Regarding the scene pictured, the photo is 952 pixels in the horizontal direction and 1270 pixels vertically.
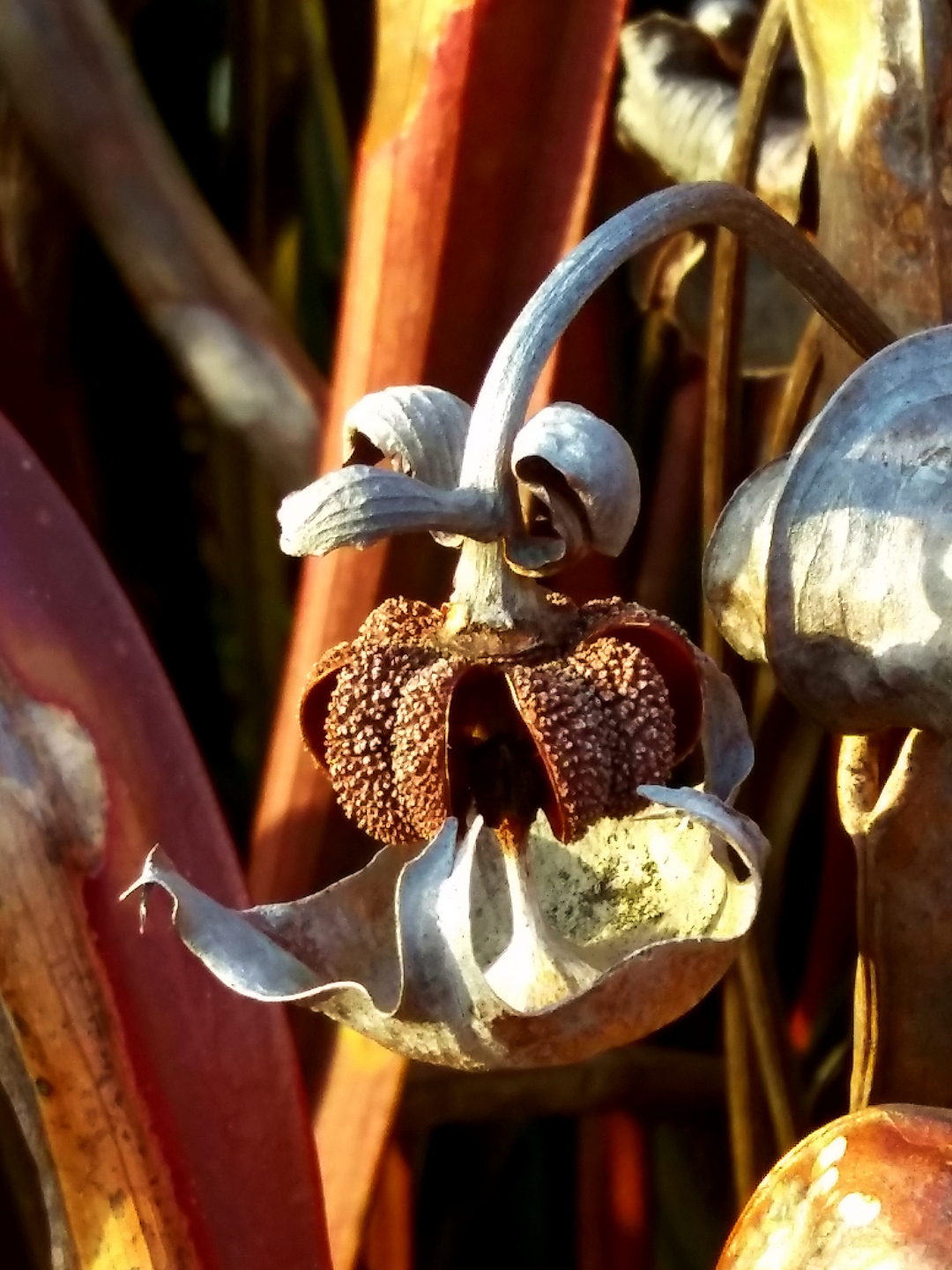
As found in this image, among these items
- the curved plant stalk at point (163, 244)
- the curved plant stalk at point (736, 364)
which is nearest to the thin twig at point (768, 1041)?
the curved plant stalk at point (736, 364)

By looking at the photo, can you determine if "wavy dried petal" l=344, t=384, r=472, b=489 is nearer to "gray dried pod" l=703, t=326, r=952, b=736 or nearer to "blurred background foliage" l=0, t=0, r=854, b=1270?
"gray dried pod" l=703, t=326, r=952, b=736

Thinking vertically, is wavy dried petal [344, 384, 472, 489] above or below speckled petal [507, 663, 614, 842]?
above

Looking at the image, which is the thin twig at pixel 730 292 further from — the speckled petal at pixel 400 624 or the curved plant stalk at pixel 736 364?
the speckled petal at pixel 400 624

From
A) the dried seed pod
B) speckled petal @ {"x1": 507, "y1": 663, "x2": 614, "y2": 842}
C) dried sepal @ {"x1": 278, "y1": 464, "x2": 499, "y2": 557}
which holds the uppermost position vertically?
dried sepal @ {"x1": 278, "y1": 464, "x2": 499, "y2": 557}

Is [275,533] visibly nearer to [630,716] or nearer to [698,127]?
[698,127]

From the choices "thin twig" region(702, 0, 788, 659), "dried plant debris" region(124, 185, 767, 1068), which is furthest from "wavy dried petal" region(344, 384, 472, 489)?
"thin twig" region(702, 0, 788, 659)

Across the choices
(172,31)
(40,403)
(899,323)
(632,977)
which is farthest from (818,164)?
(172,31)
